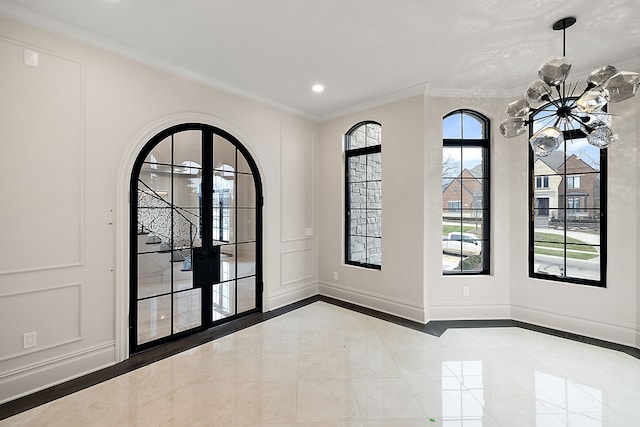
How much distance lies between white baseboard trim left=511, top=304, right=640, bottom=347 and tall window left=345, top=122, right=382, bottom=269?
1.87 metres

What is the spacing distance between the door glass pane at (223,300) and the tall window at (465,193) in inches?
109

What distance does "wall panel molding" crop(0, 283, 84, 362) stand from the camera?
224 centimetres

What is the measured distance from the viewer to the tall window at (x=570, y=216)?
10.7ft

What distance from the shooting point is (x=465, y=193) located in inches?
152

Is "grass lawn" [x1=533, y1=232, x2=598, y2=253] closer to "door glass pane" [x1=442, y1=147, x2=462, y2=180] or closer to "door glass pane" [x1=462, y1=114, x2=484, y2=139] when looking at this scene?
"door glass pane" [x1=442, y1=147, x2=462, y2=180]

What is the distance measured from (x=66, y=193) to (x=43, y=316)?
102 centimetres

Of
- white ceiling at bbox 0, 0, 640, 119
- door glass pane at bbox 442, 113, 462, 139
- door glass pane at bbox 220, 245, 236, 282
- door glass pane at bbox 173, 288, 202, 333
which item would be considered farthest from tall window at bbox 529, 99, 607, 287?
door glass pane at bbox 173, 288, 202, 333

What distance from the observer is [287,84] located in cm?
362

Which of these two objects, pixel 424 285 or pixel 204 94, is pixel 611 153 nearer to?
pixel 424 285

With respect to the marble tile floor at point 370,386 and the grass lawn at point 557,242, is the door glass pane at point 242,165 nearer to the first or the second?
the marble tile floor at point 370,386

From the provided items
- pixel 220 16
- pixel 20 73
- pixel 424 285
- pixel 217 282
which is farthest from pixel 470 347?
pixel 20 73

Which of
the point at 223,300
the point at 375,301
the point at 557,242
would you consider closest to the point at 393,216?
the point at 375,301

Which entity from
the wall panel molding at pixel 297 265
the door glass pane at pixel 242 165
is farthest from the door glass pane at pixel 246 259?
the door glass pane at pixel 242 165

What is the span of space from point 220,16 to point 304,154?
2.48 metres
